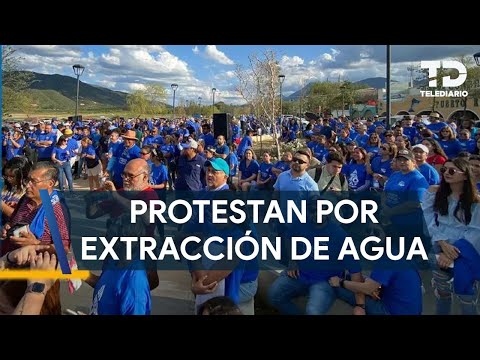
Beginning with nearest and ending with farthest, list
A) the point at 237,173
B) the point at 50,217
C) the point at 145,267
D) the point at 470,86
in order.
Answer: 1. the point at 145,267
2. the point at 50,217
3. the point at 237,173
4. the point at 470,86

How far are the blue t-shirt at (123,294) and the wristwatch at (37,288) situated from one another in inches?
20.0

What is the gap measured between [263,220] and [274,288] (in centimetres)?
61

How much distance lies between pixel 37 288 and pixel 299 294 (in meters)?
2.03

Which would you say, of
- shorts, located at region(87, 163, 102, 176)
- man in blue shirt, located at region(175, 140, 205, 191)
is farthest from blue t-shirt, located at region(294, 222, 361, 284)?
shorts, located at region(87, 163, 102, 176)

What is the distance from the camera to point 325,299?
3311 mm

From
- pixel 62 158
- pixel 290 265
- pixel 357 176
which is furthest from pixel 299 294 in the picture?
pixel 62 158

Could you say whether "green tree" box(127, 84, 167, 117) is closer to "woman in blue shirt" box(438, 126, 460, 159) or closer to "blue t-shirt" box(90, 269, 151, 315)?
"woman in blue shirt" box(438, 126, 460, 159)

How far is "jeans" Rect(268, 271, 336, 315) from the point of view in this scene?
3299 millimetres

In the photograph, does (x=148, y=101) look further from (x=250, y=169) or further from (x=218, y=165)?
(x=218, y=165)

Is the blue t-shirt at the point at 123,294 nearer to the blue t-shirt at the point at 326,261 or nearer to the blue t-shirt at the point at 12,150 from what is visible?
the blue t-shirt at the point at 326,261

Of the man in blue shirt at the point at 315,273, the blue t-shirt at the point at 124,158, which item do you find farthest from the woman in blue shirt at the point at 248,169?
the man in blue shirt at the point at 315,273

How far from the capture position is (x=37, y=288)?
2.66 metres
